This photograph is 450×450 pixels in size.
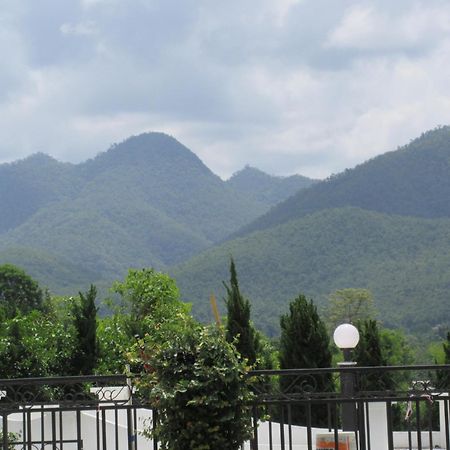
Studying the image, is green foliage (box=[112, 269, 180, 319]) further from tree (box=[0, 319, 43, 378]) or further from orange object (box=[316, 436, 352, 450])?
orange object (box=[316, 436, 352, 450])

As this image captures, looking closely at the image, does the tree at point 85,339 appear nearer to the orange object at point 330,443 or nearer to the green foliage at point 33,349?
the green foliage at point 33,349

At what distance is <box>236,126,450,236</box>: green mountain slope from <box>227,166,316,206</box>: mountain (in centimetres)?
5205

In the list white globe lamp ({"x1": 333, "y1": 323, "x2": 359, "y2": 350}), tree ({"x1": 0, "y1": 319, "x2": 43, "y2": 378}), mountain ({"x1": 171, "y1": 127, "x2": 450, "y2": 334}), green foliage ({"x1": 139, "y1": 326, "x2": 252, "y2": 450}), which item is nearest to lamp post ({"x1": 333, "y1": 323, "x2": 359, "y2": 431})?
white globe lamp ({"x1": 333, "y1": 323, "x2": 359, "y2": 350})

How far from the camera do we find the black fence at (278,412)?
6.35 m

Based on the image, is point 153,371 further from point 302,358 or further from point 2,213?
point 2,213

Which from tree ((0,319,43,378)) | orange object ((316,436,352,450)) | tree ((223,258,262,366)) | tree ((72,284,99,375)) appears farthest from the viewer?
tree ((72,284,99,375))

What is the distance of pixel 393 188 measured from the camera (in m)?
95.7

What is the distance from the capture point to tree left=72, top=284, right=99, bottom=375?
1778 cm

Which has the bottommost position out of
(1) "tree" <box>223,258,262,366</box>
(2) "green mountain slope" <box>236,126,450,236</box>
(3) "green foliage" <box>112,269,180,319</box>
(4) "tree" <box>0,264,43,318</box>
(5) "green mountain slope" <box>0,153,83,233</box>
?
(1) "tree" <box>223,258,262,366</box>

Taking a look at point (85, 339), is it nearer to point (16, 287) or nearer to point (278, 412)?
point (278, 412)

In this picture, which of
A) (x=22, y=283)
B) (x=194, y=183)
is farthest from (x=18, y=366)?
(x=194, y=183)

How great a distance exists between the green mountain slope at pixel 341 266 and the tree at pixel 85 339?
4969 cm

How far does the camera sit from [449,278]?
6662 centimetres

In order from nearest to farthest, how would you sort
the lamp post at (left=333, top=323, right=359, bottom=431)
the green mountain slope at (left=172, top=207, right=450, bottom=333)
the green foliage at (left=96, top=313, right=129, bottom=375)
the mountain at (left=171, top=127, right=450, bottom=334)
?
the lamp post at (left=333, top=323, right=359, bottom=431) < the green foliage at (left=96, top=313, right=129, bottom=375) < the green mountain slope at (left=172, top=207, right=450, bottom=333) < the mountain at (left=171, top=127, right=450, bottom=334)
